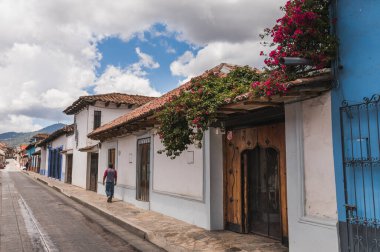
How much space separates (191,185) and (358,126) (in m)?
5.41

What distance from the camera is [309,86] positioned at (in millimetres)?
5082

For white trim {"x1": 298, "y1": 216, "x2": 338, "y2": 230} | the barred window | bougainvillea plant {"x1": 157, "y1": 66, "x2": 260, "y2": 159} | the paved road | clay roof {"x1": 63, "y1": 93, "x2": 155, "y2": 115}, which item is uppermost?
clay roof {"x1": 63, "y1": 93, "x2": 155, "y2": 115}

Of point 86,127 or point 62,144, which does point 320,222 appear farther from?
point 62,144

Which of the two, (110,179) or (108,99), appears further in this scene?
(108,99)

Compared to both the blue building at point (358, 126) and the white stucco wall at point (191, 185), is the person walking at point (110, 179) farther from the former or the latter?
the blue building at point (358, 126)

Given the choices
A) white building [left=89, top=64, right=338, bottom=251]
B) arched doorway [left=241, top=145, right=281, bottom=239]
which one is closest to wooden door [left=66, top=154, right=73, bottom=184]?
white building [left=89, top=64, right=338, bottom=251]

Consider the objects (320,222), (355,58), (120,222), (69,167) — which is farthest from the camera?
(69,167)

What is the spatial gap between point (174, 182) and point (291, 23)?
6.42 m

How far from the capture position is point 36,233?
8.41 metres

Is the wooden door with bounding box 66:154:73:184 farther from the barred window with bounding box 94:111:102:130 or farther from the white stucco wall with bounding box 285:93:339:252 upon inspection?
the white stucco wall with bounding box 285:93:339:252

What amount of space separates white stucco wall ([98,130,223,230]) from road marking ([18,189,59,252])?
350cm

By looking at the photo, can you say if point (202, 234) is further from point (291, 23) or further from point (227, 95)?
point (291, 23)

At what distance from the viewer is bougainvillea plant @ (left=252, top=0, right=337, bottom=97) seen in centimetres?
516

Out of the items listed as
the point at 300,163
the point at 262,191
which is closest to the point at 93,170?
the point at 262,191
